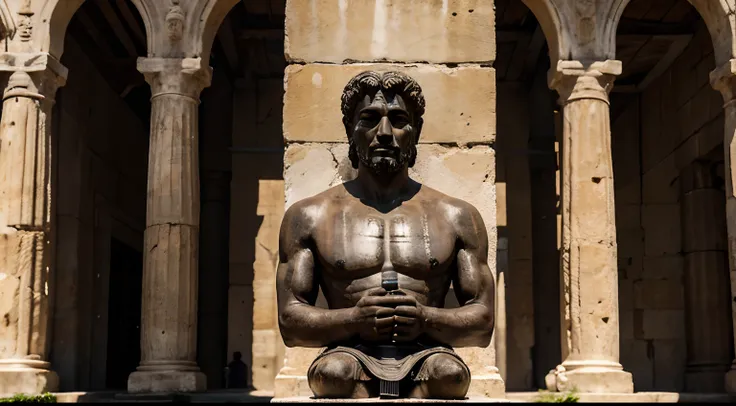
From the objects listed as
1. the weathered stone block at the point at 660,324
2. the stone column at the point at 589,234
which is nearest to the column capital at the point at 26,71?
the stone column at the point at 589,234

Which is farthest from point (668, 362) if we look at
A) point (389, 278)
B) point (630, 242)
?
point (389, 278)

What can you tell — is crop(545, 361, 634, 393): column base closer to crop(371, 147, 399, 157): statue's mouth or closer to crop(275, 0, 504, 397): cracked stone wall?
crop(275, 0, 504, 397): cracked stone wall

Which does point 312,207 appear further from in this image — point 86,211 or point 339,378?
point 86,211

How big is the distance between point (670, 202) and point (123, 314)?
11020 millimetres

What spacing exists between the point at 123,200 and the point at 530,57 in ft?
26.0

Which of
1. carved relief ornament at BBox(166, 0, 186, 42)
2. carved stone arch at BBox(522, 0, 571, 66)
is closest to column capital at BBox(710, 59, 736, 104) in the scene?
carved stone arch at BBox(522, 0, 571, 66)

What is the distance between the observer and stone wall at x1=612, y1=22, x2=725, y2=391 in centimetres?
2030

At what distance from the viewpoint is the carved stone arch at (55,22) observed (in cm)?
1473

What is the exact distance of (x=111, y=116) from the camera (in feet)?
68.9

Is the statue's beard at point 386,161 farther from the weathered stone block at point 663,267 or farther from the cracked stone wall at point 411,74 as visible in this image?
the weathered stone block at point 663,267

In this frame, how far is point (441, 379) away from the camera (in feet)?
17.8

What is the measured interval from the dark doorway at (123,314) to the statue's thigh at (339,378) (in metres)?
17.3

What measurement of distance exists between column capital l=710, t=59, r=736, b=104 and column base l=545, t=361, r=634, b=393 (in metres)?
3.66

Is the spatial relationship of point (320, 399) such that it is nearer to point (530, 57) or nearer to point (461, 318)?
point (461, 318)
